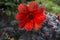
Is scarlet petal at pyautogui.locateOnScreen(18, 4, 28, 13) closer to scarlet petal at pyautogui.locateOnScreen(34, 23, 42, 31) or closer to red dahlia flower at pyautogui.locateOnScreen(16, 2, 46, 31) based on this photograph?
red dahlia flower at pyautogui.locateOnScreen(16, 2, 46, 31)

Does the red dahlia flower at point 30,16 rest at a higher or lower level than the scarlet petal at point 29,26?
higher

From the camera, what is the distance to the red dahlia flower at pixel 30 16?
201cm

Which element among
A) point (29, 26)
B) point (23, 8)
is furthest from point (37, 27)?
point (23, 8)

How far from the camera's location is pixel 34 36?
204 cm

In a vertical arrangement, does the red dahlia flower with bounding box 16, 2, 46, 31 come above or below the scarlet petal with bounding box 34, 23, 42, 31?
above

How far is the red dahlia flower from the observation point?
201 cm

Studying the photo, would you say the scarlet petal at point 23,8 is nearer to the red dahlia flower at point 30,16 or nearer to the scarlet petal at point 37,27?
the red dahlia flower at point 30,16

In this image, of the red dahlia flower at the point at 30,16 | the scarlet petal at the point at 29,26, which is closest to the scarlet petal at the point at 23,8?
the red dahlia flower at the point at 30,16

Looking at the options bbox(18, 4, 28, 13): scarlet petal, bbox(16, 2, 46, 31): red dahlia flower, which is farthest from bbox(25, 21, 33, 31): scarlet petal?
bbox(18, 4, 28, 13): scarlet petal

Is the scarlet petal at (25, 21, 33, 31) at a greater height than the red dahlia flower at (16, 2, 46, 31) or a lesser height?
lesser

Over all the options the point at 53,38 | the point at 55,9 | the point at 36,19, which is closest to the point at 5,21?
the point at 36,19

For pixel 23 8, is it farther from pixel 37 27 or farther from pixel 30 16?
pixel 37 27

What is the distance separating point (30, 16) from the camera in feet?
6.75

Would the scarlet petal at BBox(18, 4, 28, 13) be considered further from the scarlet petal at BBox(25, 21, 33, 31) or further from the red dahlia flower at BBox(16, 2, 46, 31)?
the scarlet petal at BBox(25, 21, 33, 31)
